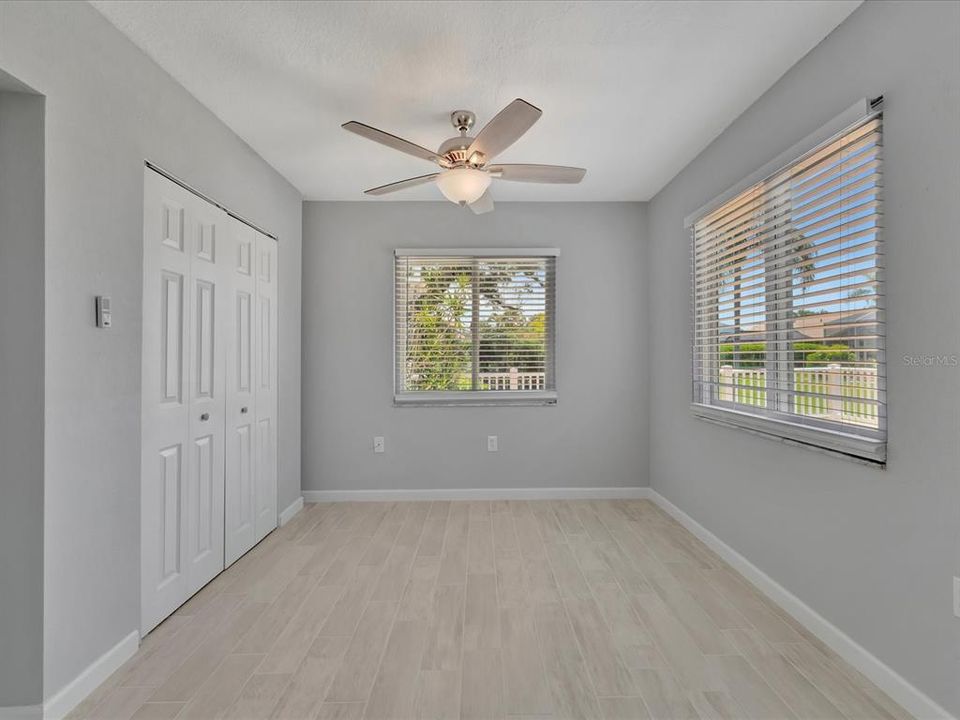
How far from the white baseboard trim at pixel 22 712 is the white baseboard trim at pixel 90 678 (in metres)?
0.02

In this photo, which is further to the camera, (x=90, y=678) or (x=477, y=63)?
(x=477, y=63)

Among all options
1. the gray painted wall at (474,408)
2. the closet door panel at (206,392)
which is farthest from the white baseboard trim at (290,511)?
the closet door panel at (206,392)

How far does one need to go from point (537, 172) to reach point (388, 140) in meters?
0.79

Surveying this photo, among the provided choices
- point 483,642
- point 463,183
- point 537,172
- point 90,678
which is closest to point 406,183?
point 463,183

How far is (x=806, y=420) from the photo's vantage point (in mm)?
2275

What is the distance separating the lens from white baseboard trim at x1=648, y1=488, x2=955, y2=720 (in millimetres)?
1664

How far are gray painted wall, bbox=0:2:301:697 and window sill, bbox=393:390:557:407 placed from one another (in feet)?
7.46

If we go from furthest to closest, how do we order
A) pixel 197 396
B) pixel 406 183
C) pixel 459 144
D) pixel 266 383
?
pixel 266 383, pixel 406 183, pixel 197 396, pixel 459 144

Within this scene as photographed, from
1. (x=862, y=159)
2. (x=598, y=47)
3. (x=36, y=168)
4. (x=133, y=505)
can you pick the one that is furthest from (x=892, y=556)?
(x=36, y=168)

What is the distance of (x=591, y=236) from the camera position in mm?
4285

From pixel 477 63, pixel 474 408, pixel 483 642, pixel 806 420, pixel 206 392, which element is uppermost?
pixel 477 63

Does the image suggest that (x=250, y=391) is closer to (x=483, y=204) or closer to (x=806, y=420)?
(x=483, y=204)

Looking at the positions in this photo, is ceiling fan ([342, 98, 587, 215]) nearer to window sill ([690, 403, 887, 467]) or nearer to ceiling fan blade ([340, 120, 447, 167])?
ceiling fan blade ([340, 120, 447, 167])

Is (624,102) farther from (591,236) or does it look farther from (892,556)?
(892,556)
